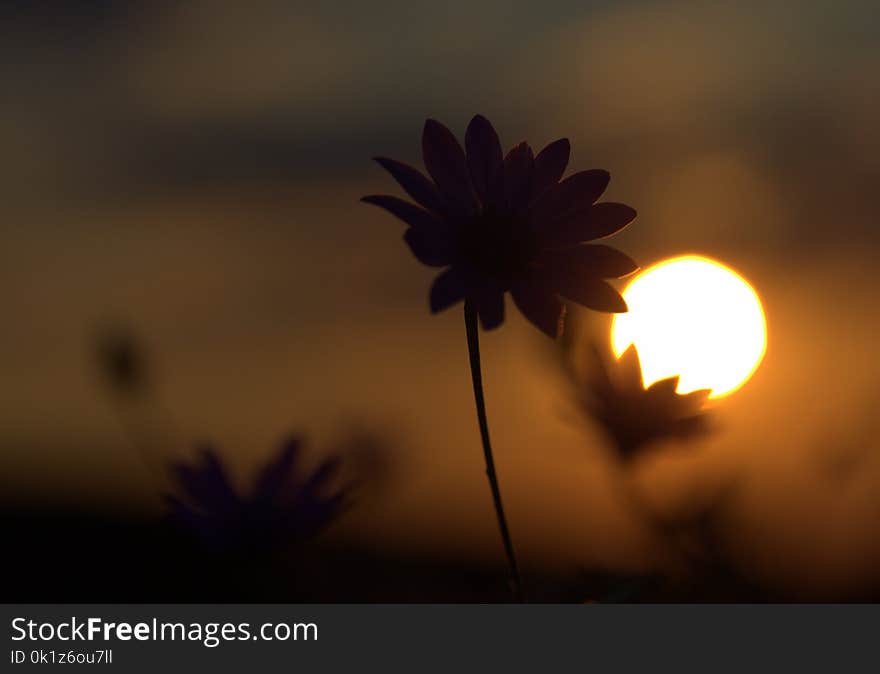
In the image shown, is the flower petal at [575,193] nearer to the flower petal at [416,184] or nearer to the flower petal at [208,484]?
the flower petal at [416,184]

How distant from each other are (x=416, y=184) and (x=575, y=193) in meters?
0.20

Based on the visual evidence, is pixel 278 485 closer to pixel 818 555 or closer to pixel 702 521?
pixel 702 521

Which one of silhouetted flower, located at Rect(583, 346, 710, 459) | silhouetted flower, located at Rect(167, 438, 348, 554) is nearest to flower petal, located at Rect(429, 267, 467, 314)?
silhouetted flower, located at Rect(167, 438, 348, 554)

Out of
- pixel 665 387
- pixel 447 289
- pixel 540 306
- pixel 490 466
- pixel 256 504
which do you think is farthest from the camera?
pixel 665 387

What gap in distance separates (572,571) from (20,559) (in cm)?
285

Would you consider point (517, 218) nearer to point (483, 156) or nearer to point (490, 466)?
point (483, 156)

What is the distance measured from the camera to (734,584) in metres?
1.41

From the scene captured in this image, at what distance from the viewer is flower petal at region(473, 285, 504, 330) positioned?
3.72 ft

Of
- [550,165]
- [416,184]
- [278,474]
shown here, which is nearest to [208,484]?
[278,474]

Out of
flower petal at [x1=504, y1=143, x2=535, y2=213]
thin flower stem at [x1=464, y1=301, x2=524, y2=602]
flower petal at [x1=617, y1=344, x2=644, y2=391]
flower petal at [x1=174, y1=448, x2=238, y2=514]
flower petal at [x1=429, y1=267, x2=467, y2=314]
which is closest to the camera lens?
thin flower stem at [x1=464, y1=301, x2=524, y2=602]

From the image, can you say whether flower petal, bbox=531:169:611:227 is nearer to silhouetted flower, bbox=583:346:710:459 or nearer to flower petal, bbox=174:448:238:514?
silhouetted flower, bbox=583:346:710:459

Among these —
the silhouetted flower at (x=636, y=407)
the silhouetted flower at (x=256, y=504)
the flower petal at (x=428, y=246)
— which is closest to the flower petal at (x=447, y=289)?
the flower petal at (x=428, y=246)

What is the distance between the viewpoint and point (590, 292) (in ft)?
4.09

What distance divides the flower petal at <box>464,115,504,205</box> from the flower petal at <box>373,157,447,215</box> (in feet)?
0.21
